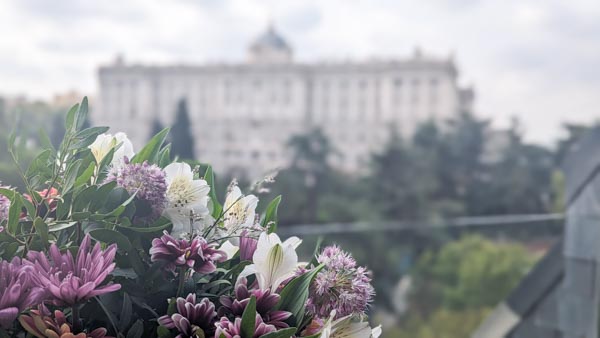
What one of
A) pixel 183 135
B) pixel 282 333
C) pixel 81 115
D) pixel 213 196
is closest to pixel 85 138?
pixel 81 115

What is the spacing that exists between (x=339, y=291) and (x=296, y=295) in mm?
42

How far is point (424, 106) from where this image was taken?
103ft

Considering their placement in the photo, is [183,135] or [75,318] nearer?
[75,318]

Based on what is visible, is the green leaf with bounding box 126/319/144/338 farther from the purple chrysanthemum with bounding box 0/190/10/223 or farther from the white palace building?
the white palace building

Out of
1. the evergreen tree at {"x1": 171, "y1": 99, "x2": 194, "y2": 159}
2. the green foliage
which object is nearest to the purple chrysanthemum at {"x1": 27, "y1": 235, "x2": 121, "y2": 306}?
the green foliage

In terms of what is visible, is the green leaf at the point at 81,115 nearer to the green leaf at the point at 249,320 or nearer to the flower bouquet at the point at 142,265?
the flower bouquet at the point at 142,265

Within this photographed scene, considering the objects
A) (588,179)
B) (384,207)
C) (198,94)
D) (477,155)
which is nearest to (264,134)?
(198,94)

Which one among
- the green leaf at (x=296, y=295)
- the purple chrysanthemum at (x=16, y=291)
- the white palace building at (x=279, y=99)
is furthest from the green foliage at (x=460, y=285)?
the white palace building at (x=279, y=99)

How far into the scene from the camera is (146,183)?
0.53 metres

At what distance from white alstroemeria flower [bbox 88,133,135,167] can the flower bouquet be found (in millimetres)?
12

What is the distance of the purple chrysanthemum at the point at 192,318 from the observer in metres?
0.47

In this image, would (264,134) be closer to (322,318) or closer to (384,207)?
(384,207)

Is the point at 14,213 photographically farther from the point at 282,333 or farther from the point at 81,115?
the point at 282,333

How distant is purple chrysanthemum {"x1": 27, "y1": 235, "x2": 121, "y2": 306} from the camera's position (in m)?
0.45
